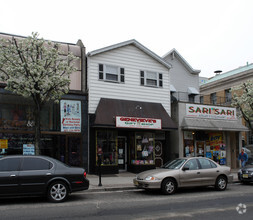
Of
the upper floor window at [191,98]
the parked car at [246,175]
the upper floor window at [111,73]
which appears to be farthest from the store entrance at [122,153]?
the upper floor window at [191,98]

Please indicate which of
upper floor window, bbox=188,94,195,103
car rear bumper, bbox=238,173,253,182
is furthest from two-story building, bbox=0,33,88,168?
upper floor window, bbox=188,94,195,103

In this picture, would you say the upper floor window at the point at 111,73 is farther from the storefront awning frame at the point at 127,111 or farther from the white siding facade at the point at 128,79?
the storefront awning frame at the point at 127,111

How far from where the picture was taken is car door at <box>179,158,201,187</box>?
11227 millimetres

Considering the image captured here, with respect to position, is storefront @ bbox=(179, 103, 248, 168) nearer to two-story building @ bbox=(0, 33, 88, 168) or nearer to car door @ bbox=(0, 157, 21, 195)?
two-story building @ bbox=(0, 33, 88, 168)

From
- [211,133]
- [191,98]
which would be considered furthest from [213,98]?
[211,133]

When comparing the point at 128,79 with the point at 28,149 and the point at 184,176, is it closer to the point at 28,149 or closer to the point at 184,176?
the point at 28,149

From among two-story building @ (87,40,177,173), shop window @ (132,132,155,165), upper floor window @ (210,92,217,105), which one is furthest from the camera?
upper floor window @ (210,92,217,105)

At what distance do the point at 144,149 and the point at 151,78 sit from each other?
187 inches

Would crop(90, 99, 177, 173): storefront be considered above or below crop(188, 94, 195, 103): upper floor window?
below

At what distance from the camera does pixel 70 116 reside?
54.0ft

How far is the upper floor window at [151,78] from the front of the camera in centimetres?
1916

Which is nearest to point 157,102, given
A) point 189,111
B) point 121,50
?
point 189,111

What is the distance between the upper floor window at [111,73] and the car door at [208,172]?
820 centimetres

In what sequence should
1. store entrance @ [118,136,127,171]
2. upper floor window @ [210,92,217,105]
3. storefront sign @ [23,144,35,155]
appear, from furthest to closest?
upper floor window @ [210,92,217,105]
store entrance @ [118,136,127,171]
storefront sign @ [23,144,35,155]
